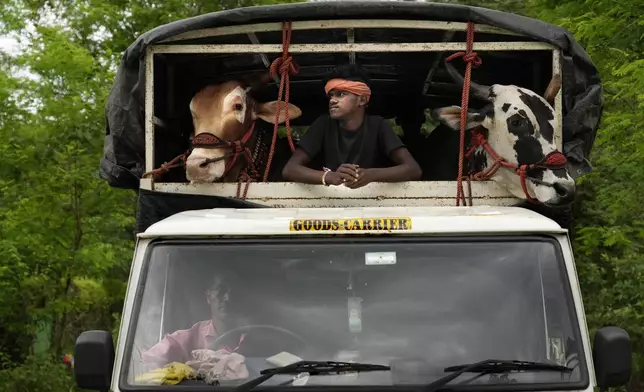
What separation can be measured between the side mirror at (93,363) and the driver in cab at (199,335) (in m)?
0.19

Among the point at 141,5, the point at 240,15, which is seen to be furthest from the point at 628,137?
the point at 141,5

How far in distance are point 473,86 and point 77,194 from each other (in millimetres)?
9067

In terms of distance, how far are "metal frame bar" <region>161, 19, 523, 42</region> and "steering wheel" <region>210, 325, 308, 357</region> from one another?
200 centimetres

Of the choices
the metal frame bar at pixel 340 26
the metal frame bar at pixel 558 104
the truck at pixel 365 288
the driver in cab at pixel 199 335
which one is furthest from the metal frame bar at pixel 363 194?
the driver in cab at pixel 199 335

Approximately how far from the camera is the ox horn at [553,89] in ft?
21.0

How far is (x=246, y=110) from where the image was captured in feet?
22.7

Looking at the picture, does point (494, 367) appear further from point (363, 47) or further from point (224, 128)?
point (224, 128)

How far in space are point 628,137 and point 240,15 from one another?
5930mm

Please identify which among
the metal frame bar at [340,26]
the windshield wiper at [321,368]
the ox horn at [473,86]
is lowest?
the windshield wiper at [321,368]

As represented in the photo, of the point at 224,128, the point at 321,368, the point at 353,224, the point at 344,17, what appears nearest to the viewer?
the point at 321,368

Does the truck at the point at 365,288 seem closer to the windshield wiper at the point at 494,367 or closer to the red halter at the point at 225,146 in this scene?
the windshield wiper at the point at 494,367

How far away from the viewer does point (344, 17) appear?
6.39 m

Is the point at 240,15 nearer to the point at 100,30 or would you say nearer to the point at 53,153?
the point at 53,153

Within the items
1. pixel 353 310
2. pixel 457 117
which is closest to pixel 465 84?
pixel 457 117
